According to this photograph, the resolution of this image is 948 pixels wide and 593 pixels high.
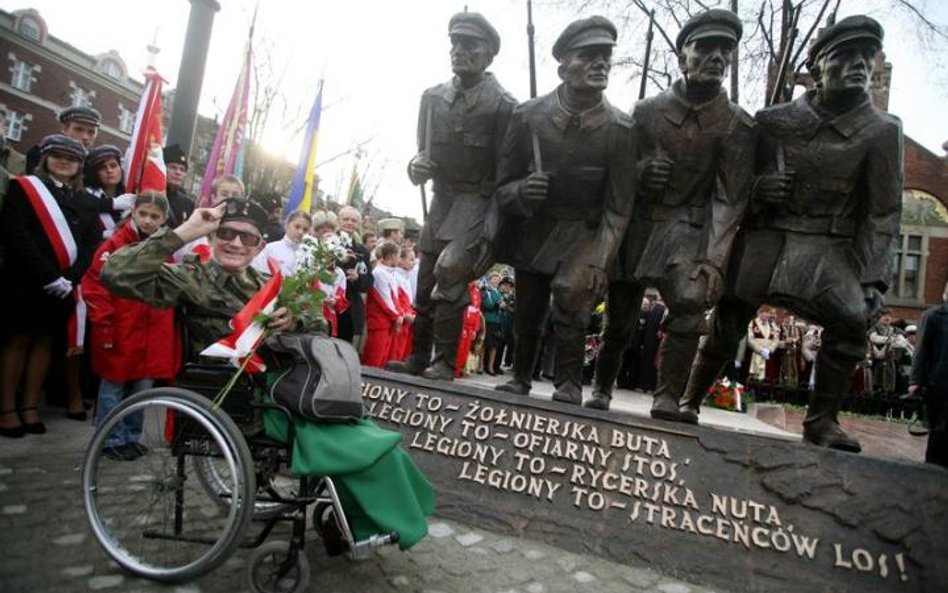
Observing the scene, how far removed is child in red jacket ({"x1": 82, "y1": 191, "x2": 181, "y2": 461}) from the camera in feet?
13.5

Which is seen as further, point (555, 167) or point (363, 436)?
point (555, 167)

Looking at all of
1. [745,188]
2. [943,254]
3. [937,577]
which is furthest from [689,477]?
[943,254]

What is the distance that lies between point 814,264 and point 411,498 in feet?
9.59

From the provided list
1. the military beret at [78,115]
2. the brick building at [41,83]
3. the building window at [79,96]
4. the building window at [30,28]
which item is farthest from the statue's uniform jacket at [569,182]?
the building window at [30,28]

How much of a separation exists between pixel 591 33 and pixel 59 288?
412 cm

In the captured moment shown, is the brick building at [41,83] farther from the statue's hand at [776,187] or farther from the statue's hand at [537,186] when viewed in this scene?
the statue's hand at [776,187]

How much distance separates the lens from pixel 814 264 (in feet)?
13.1

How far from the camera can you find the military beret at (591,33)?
13.7ft

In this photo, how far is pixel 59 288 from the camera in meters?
4.51

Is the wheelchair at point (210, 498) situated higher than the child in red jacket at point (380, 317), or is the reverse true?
the child in red jacket at point (380, 317)

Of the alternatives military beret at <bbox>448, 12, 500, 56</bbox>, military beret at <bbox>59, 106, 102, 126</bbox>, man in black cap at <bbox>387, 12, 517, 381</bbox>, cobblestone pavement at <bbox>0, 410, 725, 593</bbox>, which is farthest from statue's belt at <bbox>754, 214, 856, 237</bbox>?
military beret at <bbox>59, 106, 102, 126</bbox>

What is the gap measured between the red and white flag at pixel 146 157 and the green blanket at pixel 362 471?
→ 3.98 m

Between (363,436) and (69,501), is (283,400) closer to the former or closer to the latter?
(363,436)

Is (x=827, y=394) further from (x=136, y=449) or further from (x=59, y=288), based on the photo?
(x=59, y=288)
